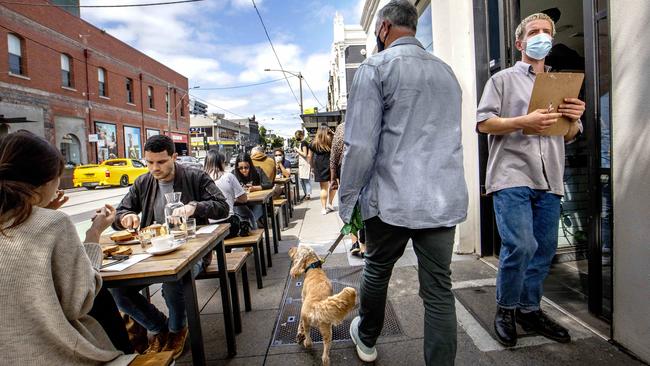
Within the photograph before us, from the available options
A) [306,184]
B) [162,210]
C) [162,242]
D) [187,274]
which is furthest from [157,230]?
[306,184]

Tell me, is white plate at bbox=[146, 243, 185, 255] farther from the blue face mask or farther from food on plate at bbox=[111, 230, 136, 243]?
the blue face mask

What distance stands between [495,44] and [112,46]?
1190 inches

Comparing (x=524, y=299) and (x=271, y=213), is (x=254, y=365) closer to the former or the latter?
(x=524, y=299)

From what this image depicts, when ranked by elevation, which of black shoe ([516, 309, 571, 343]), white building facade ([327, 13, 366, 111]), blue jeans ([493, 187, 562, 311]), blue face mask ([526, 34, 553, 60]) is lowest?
black shoe ([516, 309, 571, 343])

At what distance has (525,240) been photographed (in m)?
2.28

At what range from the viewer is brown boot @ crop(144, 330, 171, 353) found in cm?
266

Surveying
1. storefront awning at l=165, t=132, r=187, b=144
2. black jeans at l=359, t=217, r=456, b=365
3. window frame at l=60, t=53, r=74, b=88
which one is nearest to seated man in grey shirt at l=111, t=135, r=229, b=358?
black jeans at l=359, t=217, r=456, b=365

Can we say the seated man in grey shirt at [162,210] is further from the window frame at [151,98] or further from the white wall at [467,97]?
the window frame at [151,98]

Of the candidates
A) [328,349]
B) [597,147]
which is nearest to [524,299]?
[597,147]

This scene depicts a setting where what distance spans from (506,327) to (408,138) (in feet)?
5.09

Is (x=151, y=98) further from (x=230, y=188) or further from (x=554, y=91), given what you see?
(x=554, y=91)

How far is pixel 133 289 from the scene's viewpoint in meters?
2.63

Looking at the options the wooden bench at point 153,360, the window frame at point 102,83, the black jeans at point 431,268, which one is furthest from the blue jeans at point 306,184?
the window frame at point 102,83

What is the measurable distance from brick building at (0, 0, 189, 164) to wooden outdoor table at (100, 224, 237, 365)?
14552 millimetres
